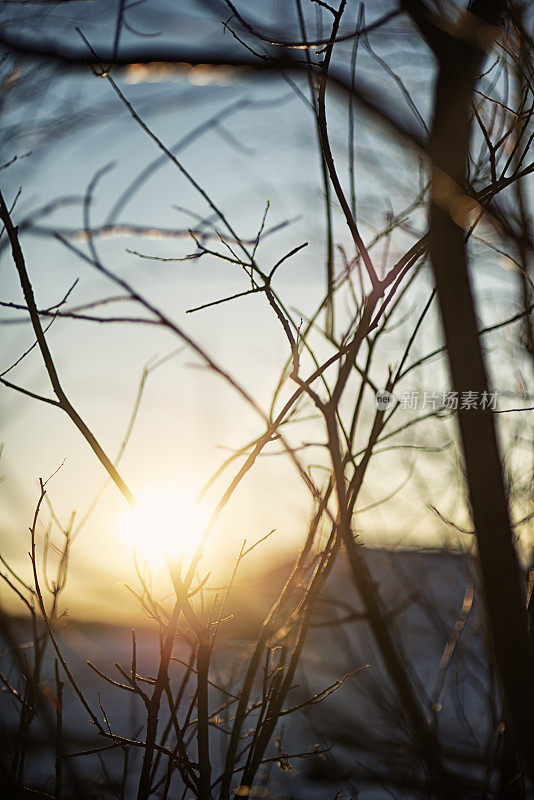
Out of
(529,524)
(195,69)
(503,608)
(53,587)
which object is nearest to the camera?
(53,587)

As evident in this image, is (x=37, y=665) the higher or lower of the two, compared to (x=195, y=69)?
lower

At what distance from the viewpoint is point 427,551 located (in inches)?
146

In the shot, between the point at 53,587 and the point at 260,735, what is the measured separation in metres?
0.46

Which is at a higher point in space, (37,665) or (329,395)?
(329,395)

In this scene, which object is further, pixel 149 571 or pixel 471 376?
pixel 471 376

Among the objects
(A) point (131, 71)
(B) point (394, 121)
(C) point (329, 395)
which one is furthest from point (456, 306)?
(A) point (131, 71)

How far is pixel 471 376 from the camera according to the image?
1.35m

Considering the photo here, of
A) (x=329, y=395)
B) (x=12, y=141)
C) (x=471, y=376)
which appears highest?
(x=12, y=141)

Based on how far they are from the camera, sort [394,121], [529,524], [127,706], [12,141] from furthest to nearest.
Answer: [127,706] → [529,524] → [394,121] → [12,141]

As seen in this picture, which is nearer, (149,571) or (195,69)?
(149,571)

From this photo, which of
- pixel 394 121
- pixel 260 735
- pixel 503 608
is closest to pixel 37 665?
pixel 260 735

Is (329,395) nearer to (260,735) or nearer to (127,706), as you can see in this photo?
(260,735)

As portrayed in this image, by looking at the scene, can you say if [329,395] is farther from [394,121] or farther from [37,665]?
[394,121]

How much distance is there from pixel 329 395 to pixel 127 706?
3.85 meters
